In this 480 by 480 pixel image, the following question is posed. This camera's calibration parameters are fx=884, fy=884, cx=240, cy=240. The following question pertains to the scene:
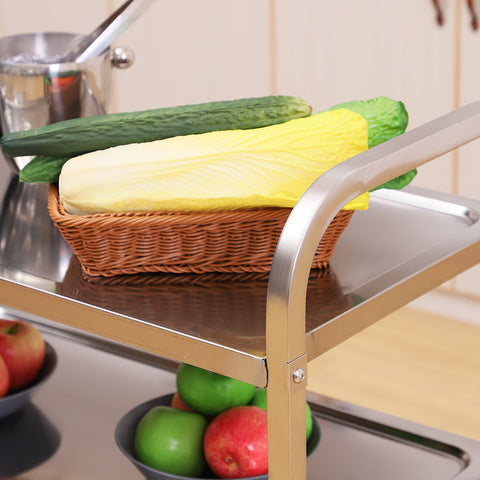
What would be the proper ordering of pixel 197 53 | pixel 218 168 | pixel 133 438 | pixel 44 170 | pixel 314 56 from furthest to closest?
pixel 197 53, pixel 314 56, pixel 133 438, pixel 44 170, pixel 218 168

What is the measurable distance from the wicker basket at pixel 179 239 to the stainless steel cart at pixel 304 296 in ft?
0.06

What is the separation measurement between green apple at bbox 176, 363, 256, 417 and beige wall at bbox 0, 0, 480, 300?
5.43 feet

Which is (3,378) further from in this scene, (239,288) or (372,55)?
(372,55)

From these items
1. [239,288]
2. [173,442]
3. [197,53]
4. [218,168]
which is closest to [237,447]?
[173,442]

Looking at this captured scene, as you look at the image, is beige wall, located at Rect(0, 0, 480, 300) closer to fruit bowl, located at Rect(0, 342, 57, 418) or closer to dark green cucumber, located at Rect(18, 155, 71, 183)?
fruit bowl, located at Rect(0, 342, 57, 418)

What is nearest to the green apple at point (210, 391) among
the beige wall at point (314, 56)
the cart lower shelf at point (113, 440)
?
the cart lower shelf at point (113, 440)

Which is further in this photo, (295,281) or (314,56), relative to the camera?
Result: (314,56)

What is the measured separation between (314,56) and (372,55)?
0.67ft

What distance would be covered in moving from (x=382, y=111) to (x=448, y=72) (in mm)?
1705

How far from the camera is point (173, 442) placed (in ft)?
3.28

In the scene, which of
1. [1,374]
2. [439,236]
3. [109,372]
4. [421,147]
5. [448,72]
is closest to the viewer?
[421,147]

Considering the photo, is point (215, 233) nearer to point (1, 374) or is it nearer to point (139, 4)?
point (1, 374)

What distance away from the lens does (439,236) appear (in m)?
0.97

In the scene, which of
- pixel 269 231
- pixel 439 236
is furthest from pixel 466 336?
pixel 269 231
